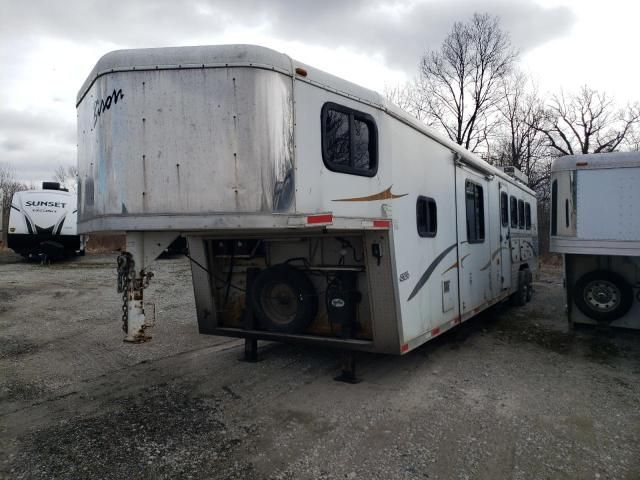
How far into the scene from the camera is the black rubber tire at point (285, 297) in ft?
18.2

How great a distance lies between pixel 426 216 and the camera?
602 cm

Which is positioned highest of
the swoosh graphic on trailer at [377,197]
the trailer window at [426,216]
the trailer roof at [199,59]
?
the trailer roof at [199,59]

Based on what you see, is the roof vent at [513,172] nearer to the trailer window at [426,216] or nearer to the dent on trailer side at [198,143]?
the trailer window at [426,216]

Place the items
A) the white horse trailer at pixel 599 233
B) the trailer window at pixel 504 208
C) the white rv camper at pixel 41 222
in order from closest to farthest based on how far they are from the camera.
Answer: the white horse trailer at pixel 599 233 < the trailer window at pixel 504 208 < the white rv camper at pixel 41 222

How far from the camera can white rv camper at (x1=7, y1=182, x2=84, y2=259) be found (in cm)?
1555

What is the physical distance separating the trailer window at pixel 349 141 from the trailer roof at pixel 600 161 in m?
3.25

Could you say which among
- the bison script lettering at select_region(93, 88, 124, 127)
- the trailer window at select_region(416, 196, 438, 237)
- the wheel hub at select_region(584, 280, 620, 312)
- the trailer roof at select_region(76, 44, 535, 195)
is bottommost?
the wheel hub at select_region(584, 280, 620, 312)

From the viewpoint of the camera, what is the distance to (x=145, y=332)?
172 inches

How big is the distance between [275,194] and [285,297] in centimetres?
205

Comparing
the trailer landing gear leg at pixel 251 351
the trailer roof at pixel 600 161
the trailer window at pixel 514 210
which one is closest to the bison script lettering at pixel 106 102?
the trailer landing gear leg at pixel 251 351

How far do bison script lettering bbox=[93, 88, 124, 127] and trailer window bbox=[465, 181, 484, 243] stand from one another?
5.23 metres

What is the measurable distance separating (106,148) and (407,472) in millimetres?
3530

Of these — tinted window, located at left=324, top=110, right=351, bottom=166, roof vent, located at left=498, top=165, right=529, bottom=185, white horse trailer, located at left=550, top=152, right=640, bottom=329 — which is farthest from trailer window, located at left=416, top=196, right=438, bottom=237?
roof vent, located at left=498, top=165, right=529, bottom=185

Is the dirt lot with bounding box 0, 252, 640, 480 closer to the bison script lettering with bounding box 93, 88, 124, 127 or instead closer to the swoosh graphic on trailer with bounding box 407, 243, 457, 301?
the swoosh graphic on trailer with bounding box 407, 243, 457, 301
